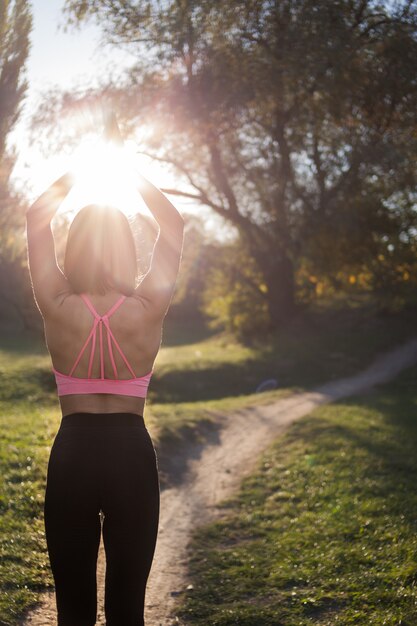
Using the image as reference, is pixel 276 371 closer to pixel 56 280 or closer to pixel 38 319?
pixel 38 319

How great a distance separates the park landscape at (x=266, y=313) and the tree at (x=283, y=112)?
0.22ft

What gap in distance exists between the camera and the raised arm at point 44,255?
2.70 m

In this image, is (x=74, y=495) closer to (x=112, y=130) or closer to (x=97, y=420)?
(x=97, y=420)

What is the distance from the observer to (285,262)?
23.0m

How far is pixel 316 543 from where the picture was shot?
588 centimetres

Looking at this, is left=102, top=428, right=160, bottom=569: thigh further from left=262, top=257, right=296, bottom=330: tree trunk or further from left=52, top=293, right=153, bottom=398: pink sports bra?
left=262, top=257, right=296, bottom=330: tree trunk

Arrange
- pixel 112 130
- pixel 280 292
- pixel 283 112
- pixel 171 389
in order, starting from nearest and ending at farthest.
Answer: pixel 112 130 < pixel 171 389 < pixel 283 112 < pixel 280 292

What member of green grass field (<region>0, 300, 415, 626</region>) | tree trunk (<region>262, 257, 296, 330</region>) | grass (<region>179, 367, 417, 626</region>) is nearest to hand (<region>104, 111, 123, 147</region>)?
green grass field (<region>0, 300, 415, 626</region>)

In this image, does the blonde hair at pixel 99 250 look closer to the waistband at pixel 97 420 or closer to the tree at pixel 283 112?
the waistband at pixel 97 420

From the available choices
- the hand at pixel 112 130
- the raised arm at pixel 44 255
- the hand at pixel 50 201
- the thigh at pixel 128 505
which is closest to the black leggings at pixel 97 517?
the thigh at pixel 128 505

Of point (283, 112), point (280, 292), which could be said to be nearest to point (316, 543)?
point (283, 112)

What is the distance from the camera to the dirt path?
483 centimetres

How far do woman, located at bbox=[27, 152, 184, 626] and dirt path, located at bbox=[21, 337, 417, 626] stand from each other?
1958 mm

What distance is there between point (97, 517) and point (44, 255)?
1187mm
